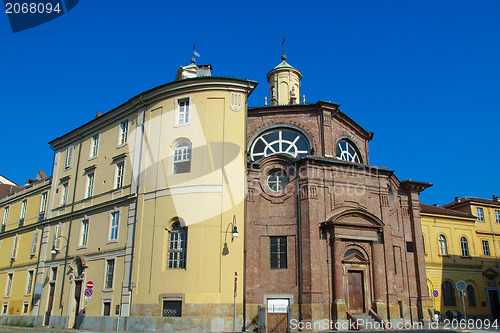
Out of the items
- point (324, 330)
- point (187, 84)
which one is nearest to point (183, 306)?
point (324, 330)

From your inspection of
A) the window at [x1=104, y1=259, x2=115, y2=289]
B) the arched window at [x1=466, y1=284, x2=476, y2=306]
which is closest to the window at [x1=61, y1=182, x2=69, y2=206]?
the window at [x1=104, y1=259, x2=115, y2=289]

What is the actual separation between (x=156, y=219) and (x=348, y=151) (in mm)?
14082

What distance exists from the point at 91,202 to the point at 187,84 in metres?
11.0

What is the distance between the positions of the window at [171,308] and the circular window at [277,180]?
8.36 m

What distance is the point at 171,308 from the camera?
78.0ft

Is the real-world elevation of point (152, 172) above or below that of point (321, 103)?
below

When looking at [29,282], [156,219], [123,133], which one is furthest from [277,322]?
[29,282]

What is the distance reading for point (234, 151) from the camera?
1022 inches

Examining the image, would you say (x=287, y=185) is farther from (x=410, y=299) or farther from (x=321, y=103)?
(x=410, y=299)

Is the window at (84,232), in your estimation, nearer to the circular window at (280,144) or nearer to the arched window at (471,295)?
the circular window at (280,144)

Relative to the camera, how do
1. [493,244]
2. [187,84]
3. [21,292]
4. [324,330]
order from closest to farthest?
1. [324,330]
2. [187,84]
3. [21,292]
4. [493,244]

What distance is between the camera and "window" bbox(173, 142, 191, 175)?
26531 millimetres

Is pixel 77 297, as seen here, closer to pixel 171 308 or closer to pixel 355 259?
pixel 171 308

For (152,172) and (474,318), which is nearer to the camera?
(152,172)
